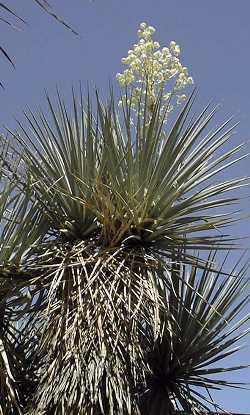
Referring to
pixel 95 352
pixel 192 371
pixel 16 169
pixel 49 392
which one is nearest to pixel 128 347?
pixel 95 352

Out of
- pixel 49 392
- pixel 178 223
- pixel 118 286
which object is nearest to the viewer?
pixel 49 392

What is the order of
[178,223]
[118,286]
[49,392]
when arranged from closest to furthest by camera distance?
[49,392], [118,286], [178,223]

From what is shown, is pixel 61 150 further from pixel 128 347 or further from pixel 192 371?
pixel 192 371

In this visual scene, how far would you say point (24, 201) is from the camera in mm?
3477

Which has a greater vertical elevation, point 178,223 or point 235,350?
point 178,223

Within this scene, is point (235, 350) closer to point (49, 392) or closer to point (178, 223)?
point (178, 223)

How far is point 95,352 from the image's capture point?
3.19 metres

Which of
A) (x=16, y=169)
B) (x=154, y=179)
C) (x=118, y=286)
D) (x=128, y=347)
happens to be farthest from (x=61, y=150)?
(x=128, y=347)

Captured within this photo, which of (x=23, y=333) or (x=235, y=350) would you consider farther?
(x=235, y=350)

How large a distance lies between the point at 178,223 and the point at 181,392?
97 centimetres

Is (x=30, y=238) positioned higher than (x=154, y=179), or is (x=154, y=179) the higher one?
(x=154, y=179)

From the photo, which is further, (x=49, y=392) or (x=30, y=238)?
(x=30, y=238)

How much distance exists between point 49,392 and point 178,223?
113cm

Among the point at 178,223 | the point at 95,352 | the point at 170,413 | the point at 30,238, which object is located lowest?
the point at 170,413
